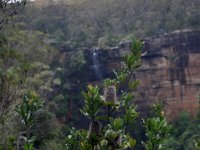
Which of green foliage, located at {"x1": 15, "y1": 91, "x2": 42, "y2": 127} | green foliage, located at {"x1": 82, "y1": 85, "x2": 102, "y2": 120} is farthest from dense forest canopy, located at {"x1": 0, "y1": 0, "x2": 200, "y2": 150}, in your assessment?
green foliage, located at {"x1": 82, "y1": 85, "x2": 102, "y2": 120}

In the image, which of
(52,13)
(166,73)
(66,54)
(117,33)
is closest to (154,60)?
(166,73)

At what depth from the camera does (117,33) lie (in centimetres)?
2483

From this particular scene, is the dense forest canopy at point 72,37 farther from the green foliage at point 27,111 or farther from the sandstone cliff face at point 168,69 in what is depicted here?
the green foliage at point 27,111

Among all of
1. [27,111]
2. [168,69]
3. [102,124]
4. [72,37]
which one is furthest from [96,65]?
[102,124]

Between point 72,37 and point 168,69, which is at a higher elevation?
point 72,37

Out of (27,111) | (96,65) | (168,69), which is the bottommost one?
(168,69)

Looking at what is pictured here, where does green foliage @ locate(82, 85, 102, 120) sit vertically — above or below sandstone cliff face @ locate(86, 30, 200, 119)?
above

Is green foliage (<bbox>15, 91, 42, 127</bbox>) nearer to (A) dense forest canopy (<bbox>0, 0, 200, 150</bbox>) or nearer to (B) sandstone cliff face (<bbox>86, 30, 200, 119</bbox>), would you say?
(A) dense forest canopy (<bbox>0, 0, 200, 150</bbox>)

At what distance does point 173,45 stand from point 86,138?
20680mm

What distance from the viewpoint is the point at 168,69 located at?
22734 mm

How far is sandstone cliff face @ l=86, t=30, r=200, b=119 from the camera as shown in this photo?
22.4 meters

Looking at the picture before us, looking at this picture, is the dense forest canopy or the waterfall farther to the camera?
the waterfall

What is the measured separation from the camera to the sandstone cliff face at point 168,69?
883 inches

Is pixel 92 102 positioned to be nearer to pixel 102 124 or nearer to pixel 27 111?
pixel 102 124
